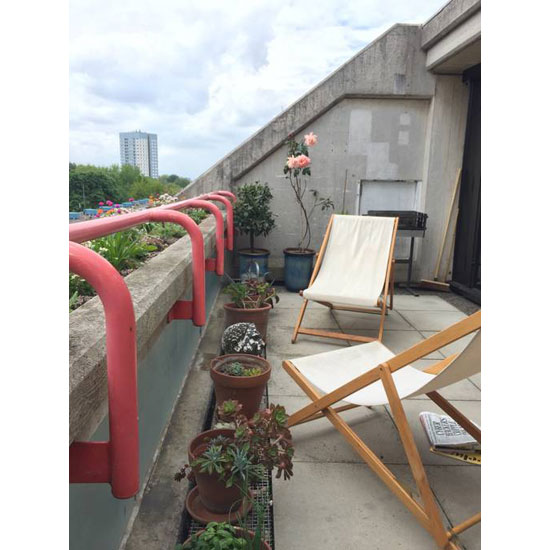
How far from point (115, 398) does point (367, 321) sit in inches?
151

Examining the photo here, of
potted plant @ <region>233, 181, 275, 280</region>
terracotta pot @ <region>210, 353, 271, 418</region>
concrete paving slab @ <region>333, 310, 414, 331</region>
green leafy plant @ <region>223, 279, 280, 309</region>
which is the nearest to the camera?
terracotta pot @ <region>210, 353, 271, 418</region>

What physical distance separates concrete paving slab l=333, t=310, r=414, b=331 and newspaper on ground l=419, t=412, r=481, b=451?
1.73 meters

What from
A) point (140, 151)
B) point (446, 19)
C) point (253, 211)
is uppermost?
point (446, 19)

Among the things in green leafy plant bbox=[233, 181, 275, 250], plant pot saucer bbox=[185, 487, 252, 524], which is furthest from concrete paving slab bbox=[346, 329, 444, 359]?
plant pot saucer bbox=[185, 487, 252, 524]

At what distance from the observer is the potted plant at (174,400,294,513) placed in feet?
5.07

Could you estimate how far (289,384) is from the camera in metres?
2.89

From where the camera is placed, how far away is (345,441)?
90.0 inches

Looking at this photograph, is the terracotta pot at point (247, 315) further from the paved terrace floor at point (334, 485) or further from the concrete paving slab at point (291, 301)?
the concrete paving slab at point (291, 301)

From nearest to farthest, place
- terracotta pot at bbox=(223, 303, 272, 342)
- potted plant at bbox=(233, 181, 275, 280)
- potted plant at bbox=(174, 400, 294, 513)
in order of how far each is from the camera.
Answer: potted plant at bbox=(174, 400, 294, 513), terracotta pot at bbox=(223, 303, 272, 342), potted plant at bbox=(233, 181, 275, 280)

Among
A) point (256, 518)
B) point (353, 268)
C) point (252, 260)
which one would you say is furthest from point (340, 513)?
point (252, 260)

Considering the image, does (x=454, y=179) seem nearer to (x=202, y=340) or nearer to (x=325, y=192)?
(x=325, y=192)

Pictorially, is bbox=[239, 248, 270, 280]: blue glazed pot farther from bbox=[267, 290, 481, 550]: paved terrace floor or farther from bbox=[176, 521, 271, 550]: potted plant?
bbox=[176, 521, 271, 550]: potted plant

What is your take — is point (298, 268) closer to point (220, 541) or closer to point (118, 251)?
point (118, 251)
